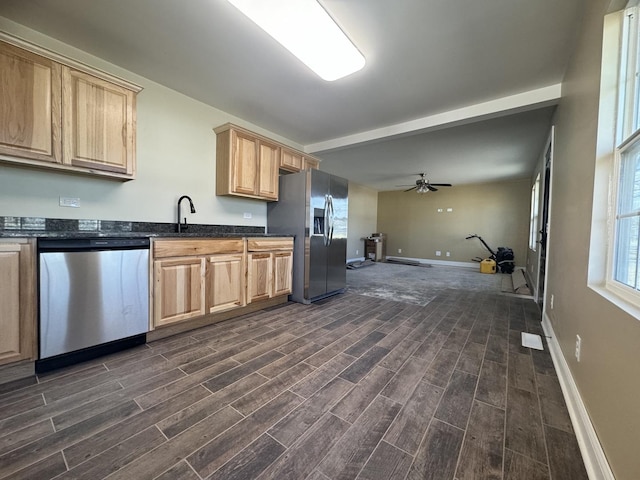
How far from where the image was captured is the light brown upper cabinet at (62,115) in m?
1.71

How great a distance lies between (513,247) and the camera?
23.6 ft

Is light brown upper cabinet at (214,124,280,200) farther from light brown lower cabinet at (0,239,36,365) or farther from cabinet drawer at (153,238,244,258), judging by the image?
light brown lower cabinet at (0,239,36,365)

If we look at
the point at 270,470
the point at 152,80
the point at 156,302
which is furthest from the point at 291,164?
the point at 270,470

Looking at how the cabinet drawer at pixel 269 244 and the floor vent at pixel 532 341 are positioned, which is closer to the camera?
the floor vent at pixel 532 341

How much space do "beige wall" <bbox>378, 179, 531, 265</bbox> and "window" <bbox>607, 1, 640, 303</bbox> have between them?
7.01 meters

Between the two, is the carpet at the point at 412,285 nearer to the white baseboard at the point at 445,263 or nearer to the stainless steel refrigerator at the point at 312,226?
the stainless steel refrigerator at the point at 312,226

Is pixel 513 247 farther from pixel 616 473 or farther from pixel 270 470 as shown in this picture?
pixel 270 470

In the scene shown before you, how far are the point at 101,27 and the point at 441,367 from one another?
362cm

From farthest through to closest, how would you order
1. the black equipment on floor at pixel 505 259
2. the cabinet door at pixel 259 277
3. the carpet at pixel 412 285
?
the black equipment on floor at pixel 505 259 < the carpet at pixel 412 285 < the cabinet door at pixel 259 277

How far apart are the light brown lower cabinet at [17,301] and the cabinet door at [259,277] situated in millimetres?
1644

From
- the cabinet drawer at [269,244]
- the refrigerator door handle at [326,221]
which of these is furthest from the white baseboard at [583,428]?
the cabinet drawer at [269,244]

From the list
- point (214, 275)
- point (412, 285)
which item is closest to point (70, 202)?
point (214, 275)

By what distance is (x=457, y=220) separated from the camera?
7969 mm

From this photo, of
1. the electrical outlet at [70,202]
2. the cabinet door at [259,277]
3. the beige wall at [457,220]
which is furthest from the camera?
the beige wall at [457,220]
